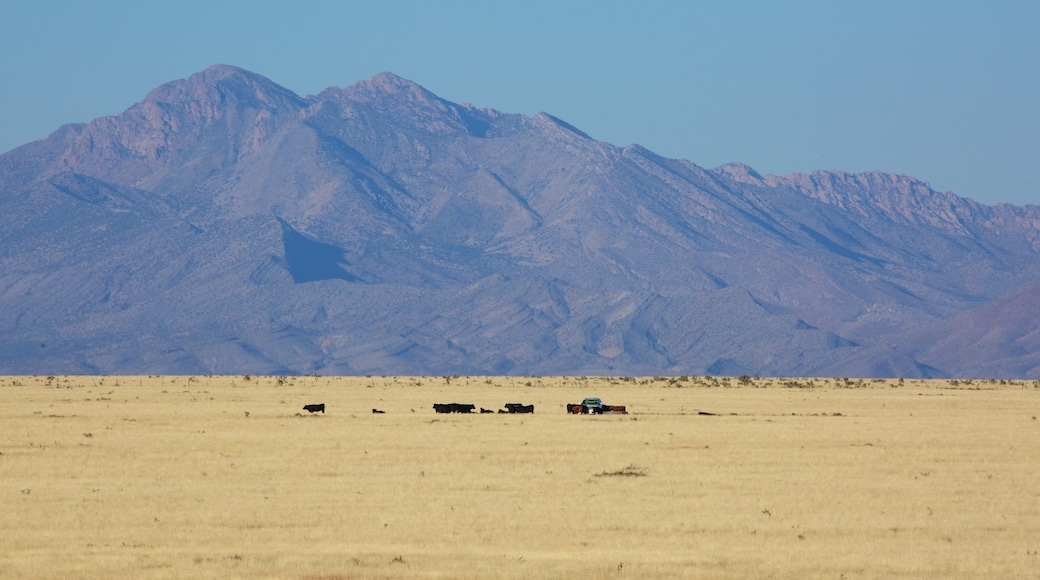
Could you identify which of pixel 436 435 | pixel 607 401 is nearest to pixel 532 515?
pixel 436 435

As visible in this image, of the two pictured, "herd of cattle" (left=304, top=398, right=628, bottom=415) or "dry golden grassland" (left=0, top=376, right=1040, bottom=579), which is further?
"herd of cattle" (left=304, top=398, right=628, bottom=415)

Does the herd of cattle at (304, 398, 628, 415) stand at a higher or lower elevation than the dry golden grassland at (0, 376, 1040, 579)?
higher

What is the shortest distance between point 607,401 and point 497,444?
35481mm

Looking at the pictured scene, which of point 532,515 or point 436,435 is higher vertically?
point 436,435

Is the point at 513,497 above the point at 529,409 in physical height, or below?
below

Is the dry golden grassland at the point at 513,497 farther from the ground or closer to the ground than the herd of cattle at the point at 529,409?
closer to the ground

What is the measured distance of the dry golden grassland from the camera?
83.6 ft

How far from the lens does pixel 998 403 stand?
7806 centimetres

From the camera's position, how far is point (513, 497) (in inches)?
1316

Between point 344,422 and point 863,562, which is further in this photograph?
point 344,422

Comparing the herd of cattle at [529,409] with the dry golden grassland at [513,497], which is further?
the herd of cattle at [529,409]

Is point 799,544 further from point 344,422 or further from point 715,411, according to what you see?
point 715,411

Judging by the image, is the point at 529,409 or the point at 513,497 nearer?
the point at 513,497

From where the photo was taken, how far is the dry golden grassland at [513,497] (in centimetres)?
2547
